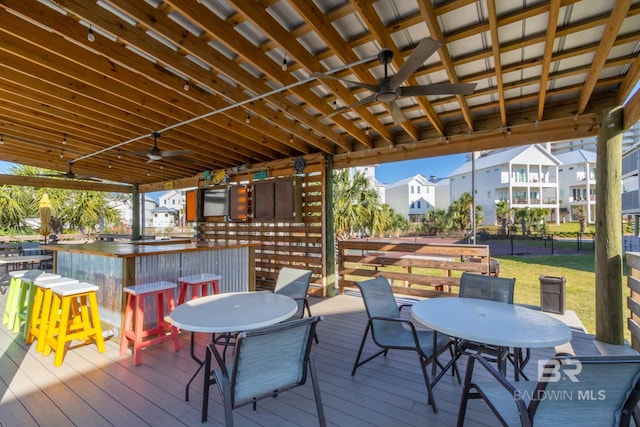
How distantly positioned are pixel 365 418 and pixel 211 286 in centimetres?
274

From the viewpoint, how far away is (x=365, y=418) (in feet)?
6.93

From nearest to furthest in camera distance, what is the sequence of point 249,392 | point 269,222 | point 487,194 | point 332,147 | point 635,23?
1. point 249,392
2. point 635,23
3. point 332,147
4. point 269,222
5. point 487,194

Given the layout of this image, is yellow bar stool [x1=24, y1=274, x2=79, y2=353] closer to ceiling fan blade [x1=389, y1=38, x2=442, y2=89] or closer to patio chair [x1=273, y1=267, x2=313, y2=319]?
patio chair [x1=273, y1=267, x2=313, y2=319]

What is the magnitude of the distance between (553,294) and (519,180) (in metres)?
21.7

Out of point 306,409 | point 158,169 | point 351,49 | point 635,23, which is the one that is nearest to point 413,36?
point 351,49

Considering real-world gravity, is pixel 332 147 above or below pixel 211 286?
above

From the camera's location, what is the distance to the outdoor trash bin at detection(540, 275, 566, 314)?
14.1ft

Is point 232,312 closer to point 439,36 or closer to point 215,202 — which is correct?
point 439,36

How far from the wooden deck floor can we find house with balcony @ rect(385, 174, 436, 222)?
2587 centimetres

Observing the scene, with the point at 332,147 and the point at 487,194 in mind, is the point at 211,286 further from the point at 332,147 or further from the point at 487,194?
the point at 487,194

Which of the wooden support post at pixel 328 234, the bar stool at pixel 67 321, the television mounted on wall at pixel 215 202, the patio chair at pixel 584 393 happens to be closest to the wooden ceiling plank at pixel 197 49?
the wooden support post at pixel 328 234

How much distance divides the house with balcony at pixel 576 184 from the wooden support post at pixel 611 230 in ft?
85.4

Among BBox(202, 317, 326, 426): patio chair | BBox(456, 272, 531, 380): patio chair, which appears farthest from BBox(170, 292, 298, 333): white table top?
BBox(456, 272, 531, 380): patio chair

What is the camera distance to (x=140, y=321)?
3.02 m
